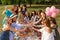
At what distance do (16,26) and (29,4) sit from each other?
115ft

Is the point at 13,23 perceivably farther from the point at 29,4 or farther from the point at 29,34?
the point at 29,4

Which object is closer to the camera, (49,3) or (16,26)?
(16,26)

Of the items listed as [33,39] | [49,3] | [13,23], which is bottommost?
[49,3]

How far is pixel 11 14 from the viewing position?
38.2 feet

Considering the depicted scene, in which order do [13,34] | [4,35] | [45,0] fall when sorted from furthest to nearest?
[45,0] < [13,34] < [4,35]

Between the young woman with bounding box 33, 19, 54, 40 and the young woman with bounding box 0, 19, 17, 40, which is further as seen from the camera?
the young woman with bounding box 0, 19, 17, 40

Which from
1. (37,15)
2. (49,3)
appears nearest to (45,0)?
(49,3)

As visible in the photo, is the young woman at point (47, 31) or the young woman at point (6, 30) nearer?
the young woman at point (47, 31)

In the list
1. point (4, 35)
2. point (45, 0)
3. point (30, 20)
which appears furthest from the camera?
point (45, 0)

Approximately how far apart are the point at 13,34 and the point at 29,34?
0.69 m

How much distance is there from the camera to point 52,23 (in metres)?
9.92

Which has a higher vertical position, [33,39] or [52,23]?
[52,23]

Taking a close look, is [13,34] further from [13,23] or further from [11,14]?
[11,14]

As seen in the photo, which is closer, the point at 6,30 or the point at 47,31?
the point at 47,31
